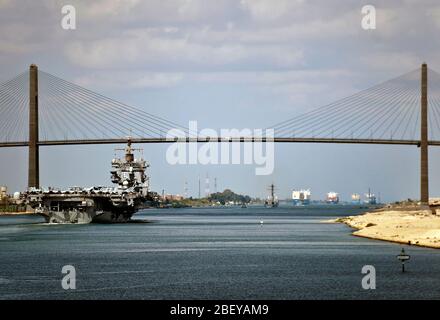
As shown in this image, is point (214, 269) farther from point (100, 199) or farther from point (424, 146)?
point (424, 146)

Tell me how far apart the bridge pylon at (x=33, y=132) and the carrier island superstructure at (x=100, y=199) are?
11058mm

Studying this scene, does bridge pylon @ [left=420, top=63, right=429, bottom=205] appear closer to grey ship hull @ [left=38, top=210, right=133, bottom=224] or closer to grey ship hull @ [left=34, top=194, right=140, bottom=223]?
grey ship hull @ [left=34, top=194, right=140, bottom=223]

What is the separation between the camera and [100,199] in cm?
11962

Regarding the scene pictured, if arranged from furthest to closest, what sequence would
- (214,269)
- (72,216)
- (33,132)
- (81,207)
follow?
(33,132) → (72,216) → (81,207) → (214,269)

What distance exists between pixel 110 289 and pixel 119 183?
89899mm

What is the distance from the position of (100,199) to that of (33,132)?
24671 millimetres

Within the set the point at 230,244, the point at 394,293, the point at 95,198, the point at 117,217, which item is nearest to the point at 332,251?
the point at 230,244

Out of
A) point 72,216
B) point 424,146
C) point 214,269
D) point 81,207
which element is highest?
point 424,146

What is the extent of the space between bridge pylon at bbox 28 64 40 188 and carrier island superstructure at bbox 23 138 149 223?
11058mm

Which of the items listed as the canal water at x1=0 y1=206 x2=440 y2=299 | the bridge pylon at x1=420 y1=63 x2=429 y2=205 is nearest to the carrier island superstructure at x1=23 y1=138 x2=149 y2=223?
the canal water at x1=0 y1=206 x2=440 y2=299

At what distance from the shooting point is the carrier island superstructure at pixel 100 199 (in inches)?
4508

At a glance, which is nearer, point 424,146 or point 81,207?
point 81,207

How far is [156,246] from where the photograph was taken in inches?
2945

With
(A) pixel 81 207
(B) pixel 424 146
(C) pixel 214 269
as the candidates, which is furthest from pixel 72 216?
(C) pixel 214 269
